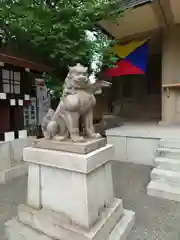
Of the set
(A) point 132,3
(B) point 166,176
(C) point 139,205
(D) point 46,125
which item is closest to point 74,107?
(D) point 46,125

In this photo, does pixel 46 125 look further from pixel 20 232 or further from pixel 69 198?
pixel 20 232

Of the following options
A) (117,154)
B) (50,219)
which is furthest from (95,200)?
(117,154)

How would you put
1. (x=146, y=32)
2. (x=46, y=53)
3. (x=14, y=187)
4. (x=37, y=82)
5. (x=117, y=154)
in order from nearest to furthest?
1. (x=14, y=187)
2. (x=46, y=53)
3. (x=37, y=82)
4. (x=117, y=154)
5. (x=146, y=32)

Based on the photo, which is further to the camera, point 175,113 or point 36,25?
point 175,113

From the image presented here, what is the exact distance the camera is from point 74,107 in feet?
6.60

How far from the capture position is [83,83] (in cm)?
207

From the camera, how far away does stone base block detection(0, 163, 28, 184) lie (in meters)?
3.89

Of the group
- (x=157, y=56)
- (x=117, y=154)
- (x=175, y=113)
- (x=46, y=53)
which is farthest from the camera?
(x=157, y=56)

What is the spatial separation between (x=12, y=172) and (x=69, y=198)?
100 inches

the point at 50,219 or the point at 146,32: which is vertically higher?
the point at 146,32

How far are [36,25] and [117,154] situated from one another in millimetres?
3415

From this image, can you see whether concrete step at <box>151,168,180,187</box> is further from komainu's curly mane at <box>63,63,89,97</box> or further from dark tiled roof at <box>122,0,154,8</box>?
dark tiled roof at <box>122,0,154,8</box>

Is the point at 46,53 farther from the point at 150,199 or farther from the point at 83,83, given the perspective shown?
the point at 150,199

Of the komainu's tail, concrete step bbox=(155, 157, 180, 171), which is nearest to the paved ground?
concrete step bbox=(155, 157, 180, 171)
